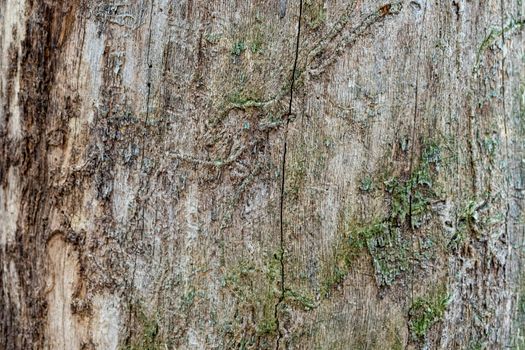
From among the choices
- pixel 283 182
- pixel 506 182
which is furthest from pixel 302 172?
pixel 506 182

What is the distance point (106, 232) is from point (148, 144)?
0.94ft

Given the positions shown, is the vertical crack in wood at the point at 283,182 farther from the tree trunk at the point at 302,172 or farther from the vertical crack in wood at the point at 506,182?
the vertical crack in wood at the point at 506,182

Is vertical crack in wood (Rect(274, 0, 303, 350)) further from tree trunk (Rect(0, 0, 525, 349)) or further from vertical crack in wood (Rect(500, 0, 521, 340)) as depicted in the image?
vertical crack in wood (Rect(500, 0, 521, 340))

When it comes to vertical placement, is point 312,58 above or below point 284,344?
above

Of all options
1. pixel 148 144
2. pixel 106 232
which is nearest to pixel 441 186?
pixel 148 144

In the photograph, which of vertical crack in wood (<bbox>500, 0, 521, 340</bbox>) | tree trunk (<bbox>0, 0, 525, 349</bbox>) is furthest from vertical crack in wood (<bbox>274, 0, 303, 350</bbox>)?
vertical crack in wood (<bbox>500, 0, 521, 340</bbox>)

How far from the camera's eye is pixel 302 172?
1609 millimetres

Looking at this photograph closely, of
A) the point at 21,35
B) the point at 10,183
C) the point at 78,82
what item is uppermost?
the point at 21,35

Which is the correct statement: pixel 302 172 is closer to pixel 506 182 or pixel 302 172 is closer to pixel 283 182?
pixel 283 182

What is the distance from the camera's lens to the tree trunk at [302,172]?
159 centimetres

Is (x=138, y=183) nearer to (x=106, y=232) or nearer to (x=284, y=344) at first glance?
(x=106, y=232)

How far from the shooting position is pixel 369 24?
159 centimetres

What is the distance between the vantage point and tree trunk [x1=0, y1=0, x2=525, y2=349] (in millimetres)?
1592

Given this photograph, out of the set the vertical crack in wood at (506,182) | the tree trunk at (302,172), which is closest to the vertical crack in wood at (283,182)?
the tree trunk at (302,172)
